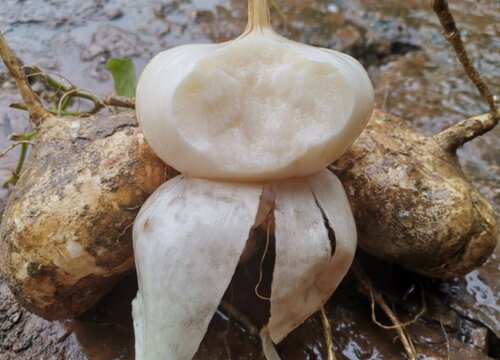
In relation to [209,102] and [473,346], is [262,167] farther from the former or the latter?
[473,346]

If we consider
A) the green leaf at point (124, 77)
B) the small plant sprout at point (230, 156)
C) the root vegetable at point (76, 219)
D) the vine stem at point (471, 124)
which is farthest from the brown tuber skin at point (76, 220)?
the vine stem at point (471, 124)

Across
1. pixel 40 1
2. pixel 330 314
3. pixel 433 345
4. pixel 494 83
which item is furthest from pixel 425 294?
pixel 40 1

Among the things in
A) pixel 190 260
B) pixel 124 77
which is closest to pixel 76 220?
pixel 190 260

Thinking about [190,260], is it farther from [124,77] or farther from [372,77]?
[372,77]

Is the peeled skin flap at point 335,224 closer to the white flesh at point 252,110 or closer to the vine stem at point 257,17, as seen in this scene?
the white flesh at point 252,110

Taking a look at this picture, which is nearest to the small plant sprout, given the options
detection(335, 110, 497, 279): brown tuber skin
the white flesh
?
the white flesh
